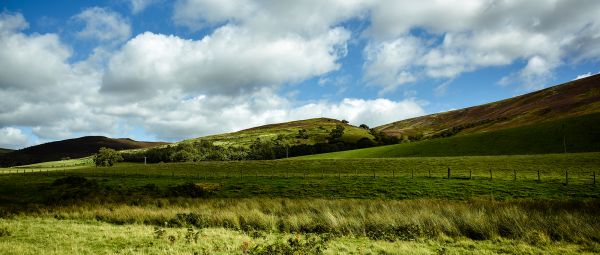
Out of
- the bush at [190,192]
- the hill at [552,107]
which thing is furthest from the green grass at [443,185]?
the hill at [552,107]

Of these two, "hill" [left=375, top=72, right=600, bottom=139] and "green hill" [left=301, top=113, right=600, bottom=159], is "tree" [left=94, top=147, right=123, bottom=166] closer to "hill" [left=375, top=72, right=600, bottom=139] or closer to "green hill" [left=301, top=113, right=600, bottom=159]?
"green hill" [left=301, top=113, right=600, bottom=159]

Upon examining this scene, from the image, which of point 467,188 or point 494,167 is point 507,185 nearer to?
point 467,188

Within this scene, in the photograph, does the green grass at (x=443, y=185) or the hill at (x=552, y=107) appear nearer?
the green grass at (x=443, y=185)

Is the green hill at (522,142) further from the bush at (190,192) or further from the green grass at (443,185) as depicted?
the bush at (190,192)

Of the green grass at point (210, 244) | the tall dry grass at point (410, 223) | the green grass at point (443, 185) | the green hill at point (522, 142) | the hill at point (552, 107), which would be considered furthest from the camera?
the hill at point (552, 107)

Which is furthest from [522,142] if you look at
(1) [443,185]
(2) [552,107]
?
(2) [552,107]

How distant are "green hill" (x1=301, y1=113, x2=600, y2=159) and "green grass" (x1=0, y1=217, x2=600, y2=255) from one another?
283ft

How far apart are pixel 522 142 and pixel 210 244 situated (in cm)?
10219

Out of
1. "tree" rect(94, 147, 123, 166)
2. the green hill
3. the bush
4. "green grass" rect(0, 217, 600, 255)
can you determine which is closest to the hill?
the green hill

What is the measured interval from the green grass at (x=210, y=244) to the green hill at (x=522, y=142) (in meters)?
86.1

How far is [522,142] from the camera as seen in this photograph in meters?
96.1

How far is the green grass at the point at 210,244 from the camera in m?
13.2

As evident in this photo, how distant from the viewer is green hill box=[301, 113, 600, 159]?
287ft

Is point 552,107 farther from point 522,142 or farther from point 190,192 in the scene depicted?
point 190,192
